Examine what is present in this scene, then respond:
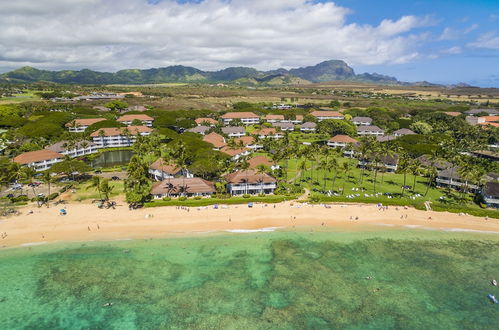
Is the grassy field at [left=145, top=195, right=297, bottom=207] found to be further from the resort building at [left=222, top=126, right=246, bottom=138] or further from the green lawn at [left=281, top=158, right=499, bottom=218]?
the resort building at [left=222, top=126, right=246, bottom=138]

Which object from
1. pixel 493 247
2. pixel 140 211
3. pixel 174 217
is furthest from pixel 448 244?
pixel 140 211

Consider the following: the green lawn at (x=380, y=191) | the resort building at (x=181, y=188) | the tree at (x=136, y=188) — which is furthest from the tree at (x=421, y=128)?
the tree at (x=136, y=188)

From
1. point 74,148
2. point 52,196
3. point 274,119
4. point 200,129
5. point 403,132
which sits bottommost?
point 52,196

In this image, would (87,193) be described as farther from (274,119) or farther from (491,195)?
(274,119)

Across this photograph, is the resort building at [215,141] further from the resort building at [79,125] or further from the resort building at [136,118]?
the resort building at [79,125]

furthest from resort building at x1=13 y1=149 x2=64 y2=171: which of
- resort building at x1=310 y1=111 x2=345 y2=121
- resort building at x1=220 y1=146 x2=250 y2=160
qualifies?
resort building at x1=310 y1=111 x2=345 y2=121

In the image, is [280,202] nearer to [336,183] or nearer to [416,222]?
[336,183]

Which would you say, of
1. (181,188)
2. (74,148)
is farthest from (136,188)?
(74,148)
